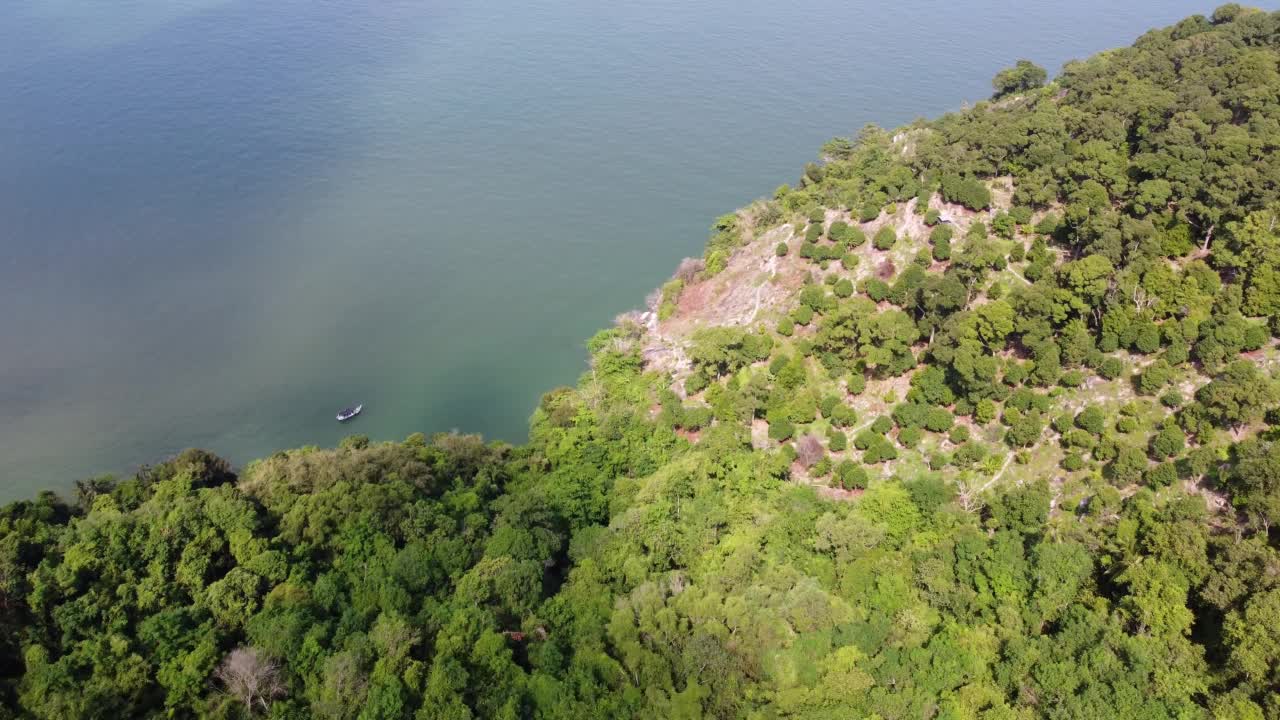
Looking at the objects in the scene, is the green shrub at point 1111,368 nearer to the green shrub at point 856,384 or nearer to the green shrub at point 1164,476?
the green shrub at point 1164,476

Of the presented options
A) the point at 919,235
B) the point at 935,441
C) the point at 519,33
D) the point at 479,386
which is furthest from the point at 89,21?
the point at 935,441

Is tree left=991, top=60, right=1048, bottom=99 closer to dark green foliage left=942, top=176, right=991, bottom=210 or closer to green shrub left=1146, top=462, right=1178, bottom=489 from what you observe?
dark green foliage left=942, top=176, right=991, bottom=210

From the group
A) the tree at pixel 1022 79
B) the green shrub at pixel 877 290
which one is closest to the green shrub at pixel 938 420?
the green shrub at pixel 877 290

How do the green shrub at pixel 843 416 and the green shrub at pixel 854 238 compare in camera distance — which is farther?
the green shrub at pixel 854 238

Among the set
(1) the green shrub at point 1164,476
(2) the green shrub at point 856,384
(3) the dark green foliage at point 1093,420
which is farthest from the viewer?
(2) the green shrub at point 856,384

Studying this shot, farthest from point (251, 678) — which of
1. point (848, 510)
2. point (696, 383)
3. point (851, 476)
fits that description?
point (696, 383)

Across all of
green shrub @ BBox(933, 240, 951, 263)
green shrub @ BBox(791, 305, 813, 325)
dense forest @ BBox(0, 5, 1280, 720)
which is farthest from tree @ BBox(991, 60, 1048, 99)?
green shrub @ BBox(791, 305, 813, 325)

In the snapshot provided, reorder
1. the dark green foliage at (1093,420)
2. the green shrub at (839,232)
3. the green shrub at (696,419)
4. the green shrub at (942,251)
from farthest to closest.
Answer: the green shrub at (839,232)
the green shrub at (942,251)
the green shrub at (696,419)
the dark green foliage at (1093,420)

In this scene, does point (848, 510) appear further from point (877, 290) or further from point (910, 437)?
point (877, 290)

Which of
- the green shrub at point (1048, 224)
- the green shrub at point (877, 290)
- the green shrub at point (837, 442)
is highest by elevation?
the green shrub at point (1048, 224)
